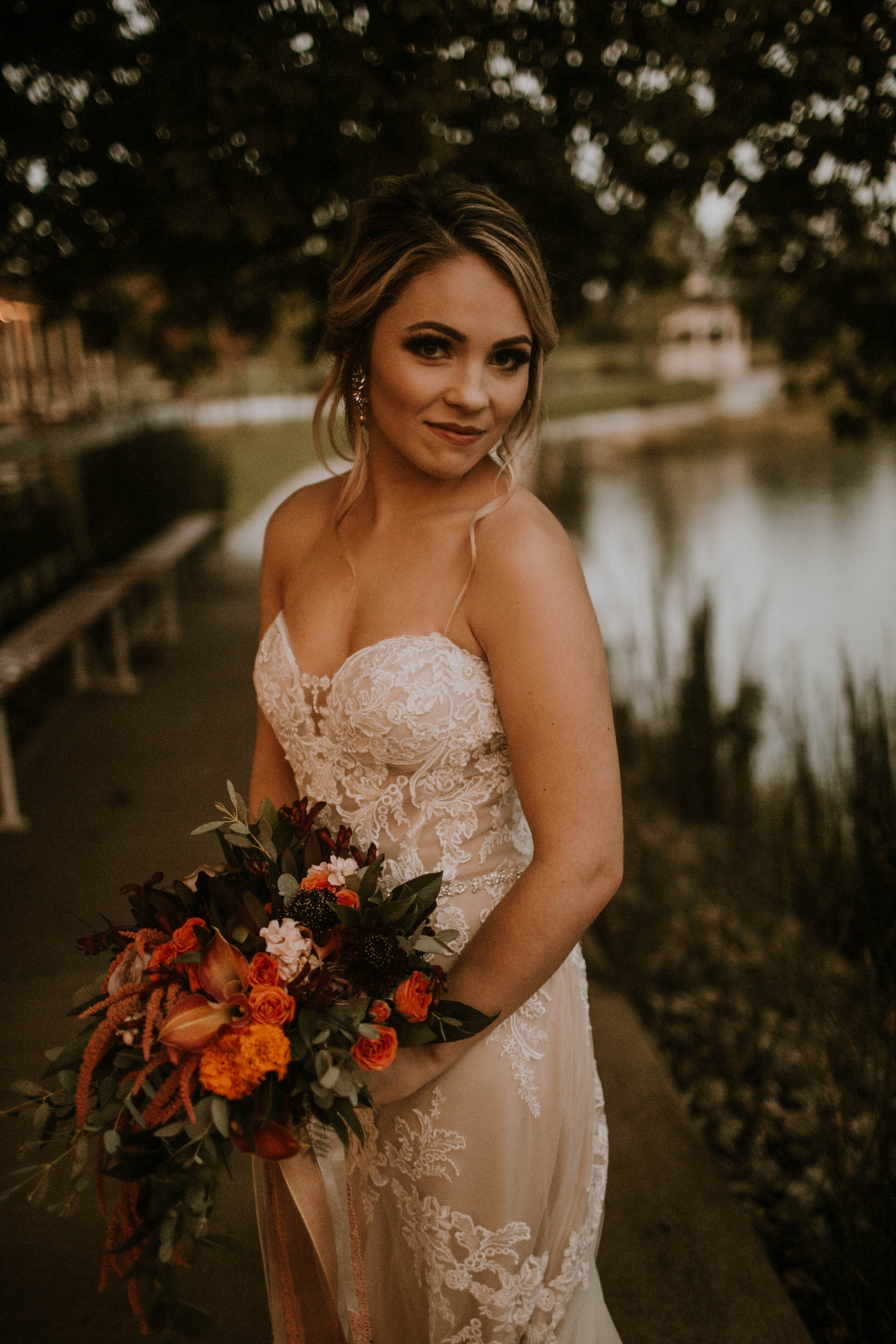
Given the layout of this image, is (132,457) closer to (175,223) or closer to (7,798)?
(7,798)

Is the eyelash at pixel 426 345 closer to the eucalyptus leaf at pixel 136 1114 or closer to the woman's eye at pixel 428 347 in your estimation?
the woman's eye at pixel 428 347

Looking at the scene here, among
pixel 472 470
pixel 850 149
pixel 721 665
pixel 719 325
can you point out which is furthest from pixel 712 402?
pixel 472 470

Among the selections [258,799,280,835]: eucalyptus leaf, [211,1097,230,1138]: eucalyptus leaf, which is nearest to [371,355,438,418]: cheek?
[258,799,280,835]: eucalyptus leaf

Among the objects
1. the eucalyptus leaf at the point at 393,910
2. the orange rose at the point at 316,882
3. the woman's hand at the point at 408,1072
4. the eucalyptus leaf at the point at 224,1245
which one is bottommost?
the eucalyptus leaf at the point at 224,1245

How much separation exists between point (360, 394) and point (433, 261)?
0.31 metres

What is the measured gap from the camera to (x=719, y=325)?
9609mm

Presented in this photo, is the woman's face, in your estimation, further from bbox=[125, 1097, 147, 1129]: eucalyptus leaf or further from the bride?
bbox=[125, 1097, 147, 1129]: eucalyptus leaf

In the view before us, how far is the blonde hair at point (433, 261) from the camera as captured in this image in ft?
4.84

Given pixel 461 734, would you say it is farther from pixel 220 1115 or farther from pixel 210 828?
pixel 220 1115

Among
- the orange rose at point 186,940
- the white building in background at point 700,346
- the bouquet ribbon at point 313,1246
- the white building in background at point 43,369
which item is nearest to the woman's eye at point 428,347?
the orange rose at point 186,940

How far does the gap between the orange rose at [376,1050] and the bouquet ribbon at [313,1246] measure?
172 millimetres

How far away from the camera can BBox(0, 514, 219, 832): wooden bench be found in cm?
460

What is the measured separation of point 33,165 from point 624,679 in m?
4.05

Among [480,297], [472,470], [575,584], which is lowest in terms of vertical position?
[575,584]
